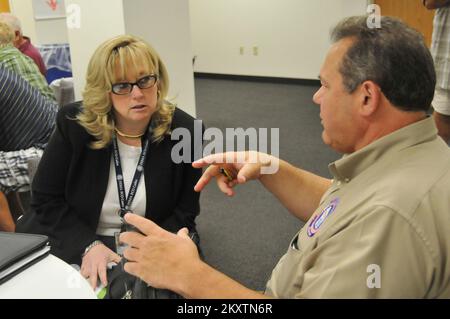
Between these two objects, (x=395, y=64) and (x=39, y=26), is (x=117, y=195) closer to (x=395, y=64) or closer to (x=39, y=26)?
(x=395, y=64)

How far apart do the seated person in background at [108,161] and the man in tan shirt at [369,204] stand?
68 centimetres

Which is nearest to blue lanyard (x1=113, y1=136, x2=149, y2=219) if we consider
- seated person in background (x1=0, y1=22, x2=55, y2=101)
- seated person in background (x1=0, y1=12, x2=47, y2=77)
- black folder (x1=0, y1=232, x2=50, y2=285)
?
black folder (x1=0, y1=232, x2=50, y2=285)

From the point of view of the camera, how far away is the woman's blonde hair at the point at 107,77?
178cm

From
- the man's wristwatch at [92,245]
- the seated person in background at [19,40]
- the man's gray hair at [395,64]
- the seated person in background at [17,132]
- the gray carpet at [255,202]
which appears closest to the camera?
the man's gray hair at [395,64]

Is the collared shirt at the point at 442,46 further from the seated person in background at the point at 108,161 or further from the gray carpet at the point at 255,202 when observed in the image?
the seated person in background at the point at 108,161

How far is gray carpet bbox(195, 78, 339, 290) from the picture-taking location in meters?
2.74

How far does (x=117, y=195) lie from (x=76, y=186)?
0.53 ft

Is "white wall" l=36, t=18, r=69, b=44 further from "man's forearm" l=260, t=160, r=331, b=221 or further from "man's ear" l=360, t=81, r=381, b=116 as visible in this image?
"man's ear" l=360, t=81, r=381, b=116

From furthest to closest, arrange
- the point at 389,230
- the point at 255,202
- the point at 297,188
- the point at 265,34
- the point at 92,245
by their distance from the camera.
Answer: the point at 265,34
the point at 255,202
the point at 92,245
the point at 297,188
the point at 389,230

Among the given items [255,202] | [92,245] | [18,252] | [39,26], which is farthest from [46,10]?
[18,252]

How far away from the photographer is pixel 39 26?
19.4ft

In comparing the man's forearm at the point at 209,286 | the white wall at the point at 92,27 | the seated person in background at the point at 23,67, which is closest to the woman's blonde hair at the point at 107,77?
the man's forearm at the point at 209,286
